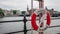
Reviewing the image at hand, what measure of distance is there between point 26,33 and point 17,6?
66 centimetres

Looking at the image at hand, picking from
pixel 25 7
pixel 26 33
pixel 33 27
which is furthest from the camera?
pixel 26 33

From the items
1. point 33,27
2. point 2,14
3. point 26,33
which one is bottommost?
point 26,33

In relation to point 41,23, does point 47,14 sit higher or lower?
higher

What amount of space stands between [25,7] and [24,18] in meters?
0.27

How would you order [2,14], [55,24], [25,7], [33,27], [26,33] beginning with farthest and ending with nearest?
[55,24], [26,33], [25,7], [2,14], [33,27]

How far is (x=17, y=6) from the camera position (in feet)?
10.3

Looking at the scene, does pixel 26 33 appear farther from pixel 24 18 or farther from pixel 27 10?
pixel 27 10

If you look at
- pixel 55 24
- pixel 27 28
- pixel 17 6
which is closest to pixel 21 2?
pixel 17 6

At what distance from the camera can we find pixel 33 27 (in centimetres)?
252

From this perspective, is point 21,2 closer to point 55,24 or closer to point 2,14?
point 2,14

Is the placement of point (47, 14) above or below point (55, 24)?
above

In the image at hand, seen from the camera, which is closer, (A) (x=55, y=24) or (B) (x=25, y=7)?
(B) (x=25, y=7)

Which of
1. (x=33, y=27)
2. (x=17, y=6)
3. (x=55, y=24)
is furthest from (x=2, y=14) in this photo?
(x=55, y=24)

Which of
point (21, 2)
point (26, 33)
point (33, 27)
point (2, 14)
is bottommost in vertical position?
point (26, 33)
